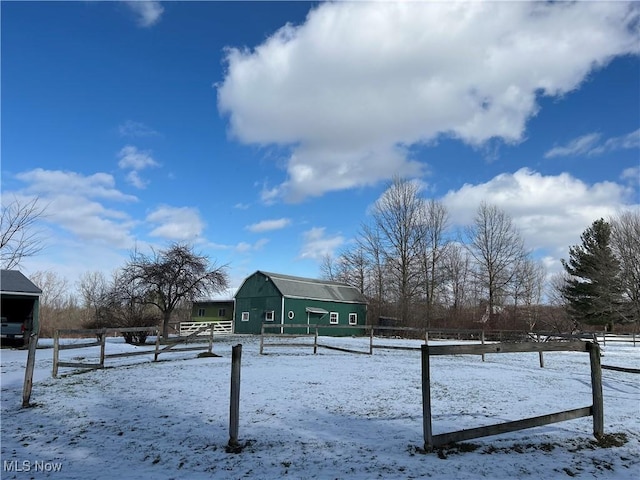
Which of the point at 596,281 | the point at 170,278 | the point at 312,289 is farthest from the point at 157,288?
the point at 596,281

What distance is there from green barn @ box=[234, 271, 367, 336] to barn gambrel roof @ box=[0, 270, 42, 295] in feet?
61.4

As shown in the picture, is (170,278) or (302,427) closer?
(302,427)

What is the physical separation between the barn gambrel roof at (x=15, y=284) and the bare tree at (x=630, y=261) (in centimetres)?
4457

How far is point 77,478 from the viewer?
4.92m

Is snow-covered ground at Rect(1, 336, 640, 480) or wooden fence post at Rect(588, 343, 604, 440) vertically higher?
wooden fence post at Rect(588, 343, 604, 440)

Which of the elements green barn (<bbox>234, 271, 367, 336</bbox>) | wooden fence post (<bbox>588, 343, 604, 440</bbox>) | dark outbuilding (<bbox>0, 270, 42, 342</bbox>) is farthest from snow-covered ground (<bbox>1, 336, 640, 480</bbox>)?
green barn (<bbox>234, 271, 367, 336</bbox>)

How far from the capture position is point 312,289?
42.0 meters

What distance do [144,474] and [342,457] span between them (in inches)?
88.5

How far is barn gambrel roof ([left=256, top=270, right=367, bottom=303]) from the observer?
39438 mm

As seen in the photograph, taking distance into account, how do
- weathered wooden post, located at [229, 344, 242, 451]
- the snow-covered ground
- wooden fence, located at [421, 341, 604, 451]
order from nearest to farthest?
1. the snow-covered ground
2. wooden fence, located at [421, 341, 604, 451]
3. weathered wooden post, located at [229, 344, 242, 451]

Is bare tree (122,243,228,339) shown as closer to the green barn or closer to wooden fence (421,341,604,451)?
the green barn

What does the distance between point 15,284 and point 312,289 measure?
23937 mm

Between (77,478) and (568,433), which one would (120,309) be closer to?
(77,478)

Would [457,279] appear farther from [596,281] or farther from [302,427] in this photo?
[302,427]
